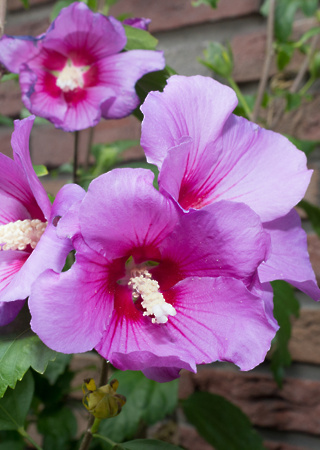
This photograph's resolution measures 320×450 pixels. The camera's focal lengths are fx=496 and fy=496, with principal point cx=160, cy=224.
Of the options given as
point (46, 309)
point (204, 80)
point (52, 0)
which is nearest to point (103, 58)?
point (204, 80)

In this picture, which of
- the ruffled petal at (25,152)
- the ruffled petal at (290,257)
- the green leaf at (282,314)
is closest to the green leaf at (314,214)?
the green leaf at (282,314)

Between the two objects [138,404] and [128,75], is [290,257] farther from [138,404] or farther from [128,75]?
[138,404]

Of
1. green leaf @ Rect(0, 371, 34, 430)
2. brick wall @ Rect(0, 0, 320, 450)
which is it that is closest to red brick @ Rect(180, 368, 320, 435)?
brick wall @ Rect(0, 0, 320, 450)

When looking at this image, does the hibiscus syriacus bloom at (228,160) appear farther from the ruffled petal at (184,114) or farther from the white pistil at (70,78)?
the white pistil at (70,78)

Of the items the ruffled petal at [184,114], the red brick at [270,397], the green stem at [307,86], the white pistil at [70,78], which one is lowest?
the red brick at [270,397]

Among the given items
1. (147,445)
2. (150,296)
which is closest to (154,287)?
(150,296)

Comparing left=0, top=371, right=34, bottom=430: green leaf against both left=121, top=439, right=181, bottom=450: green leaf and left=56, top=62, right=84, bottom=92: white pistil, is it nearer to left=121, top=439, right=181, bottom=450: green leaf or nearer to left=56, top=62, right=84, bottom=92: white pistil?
left=121, top=439, right=181, bottom=450: green leaf
